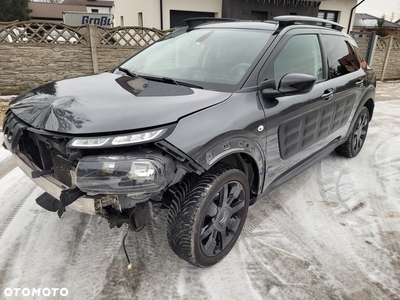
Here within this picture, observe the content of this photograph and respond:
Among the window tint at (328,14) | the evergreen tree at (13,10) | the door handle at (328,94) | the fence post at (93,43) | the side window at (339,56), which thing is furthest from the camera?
the evergreen tree at (13,10)

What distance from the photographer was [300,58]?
2938 mm

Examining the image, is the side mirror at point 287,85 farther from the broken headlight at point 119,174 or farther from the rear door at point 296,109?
the broken headlight at point 119,174

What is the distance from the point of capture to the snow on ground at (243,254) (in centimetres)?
218

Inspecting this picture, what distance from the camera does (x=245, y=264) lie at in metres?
2.41

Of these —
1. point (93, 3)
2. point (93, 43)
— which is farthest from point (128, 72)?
point (93, 3)

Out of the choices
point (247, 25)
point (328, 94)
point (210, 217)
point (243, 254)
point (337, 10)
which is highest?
point (337, 10)

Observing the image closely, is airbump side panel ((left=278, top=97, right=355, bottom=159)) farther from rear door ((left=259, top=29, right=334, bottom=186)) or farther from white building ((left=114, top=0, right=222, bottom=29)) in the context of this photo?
white building ((left=114, top=0, right=222, bottom=29))

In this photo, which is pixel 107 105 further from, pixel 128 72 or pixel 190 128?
pixel 128 72

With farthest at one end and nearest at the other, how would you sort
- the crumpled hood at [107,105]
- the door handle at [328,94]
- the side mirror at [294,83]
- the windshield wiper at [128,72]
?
the door handle at [328,94], the windshield wiper at [128,72], the side mirror at [294,83], the crumpled hood at [107,105]

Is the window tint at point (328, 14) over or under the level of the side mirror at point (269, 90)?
over

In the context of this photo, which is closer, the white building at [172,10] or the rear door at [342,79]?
the rear door at [342,79]

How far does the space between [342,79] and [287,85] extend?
4.75ft

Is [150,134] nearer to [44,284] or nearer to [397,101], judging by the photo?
[44,284]

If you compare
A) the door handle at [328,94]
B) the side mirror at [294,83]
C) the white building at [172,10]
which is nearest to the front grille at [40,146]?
the side mirror at [294,83]
